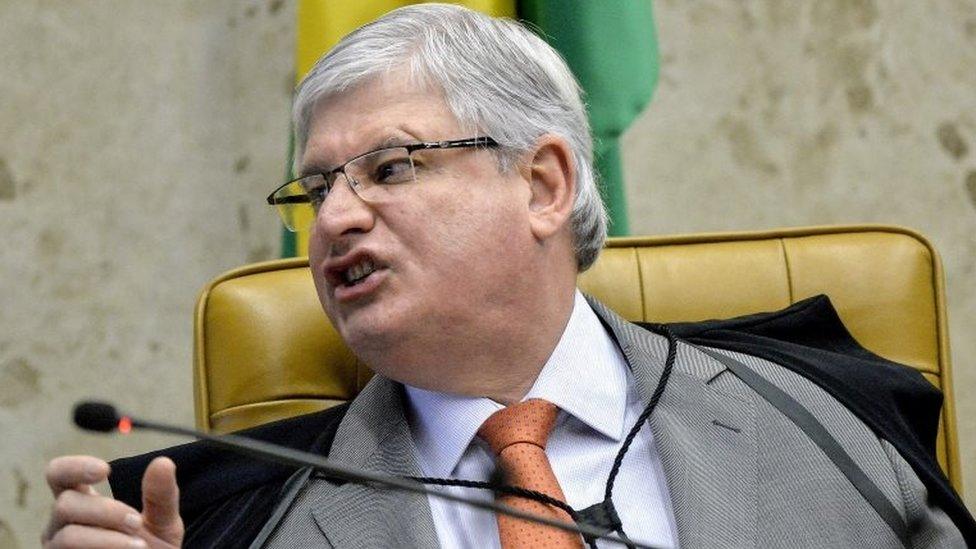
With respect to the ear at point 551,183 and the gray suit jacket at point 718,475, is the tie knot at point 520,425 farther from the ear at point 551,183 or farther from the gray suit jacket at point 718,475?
the ear at point 551,183

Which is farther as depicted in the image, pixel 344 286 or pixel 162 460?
pixel 344 286

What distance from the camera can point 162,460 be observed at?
1.11 meters

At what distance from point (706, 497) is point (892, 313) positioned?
0.41 meters

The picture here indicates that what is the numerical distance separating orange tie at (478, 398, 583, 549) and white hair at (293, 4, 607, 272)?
234 mm

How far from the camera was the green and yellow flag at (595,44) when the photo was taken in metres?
1.83

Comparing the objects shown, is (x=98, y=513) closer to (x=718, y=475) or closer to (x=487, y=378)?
(x=487, y=378)

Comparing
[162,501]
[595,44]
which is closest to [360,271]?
[162,501]

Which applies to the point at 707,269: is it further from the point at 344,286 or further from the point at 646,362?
the point at 344,286

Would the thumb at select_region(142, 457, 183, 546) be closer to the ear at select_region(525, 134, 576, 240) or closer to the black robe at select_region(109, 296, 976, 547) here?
the black robe at select_region(109, 296, 976, 547)

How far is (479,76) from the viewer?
150cm

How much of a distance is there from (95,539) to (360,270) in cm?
41

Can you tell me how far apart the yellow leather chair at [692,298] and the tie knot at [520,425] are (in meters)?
0.23

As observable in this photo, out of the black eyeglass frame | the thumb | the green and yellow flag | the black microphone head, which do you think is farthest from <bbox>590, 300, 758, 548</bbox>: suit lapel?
the black microphone head

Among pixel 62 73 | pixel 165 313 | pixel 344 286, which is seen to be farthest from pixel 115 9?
pixel 344 286
